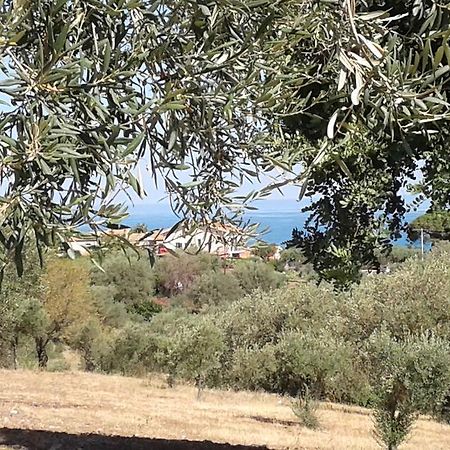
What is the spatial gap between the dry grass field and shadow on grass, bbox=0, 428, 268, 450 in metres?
0.01

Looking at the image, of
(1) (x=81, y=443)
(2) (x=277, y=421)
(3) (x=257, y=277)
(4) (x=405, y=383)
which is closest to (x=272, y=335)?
(2) (x=277, y=421)

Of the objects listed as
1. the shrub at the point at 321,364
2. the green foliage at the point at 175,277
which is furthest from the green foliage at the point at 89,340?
the green foliage at the point at 175,277

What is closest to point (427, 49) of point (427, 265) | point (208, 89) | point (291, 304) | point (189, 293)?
point (208, 89)

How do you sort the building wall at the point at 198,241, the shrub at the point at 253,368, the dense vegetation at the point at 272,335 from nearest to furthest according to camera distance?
the building wall at the point at 198,241 < the dense vegetation at the point at 272,335 < the shrub at the point at 253,368

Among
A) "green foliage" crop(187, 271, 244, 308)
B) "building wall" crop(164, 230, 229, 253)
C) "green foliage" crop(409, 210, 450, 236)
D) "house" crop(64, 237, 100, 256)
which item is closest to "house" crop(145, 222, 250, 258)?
"building wall" crop(164, 230, 229, 253)

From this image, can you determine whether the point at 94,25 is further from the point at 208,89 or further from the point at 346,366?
the point at 346,366

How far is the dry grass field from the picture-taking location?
1002cm

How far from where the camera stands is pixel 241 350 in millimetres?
25344

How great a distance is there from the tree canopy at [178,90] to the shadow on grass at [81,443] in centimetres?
631

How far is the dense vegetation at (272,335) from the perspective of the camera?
20484 millimetres

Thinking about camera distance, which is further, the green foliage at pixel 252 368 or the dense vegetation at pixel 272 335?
the green foliage at pixel 252 368

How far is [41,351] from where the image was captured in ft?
89.0

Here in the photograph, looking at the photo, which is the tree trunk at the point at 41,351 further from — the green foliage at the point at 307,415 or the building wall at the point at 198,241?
the building wall at the point at 198,241

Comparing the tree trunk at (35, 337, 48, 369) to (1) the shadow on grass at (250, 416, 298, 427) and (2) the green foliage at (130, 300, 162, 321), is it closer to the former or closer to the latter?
(1) the shadow on grass at (250, 416, 298, 427)
